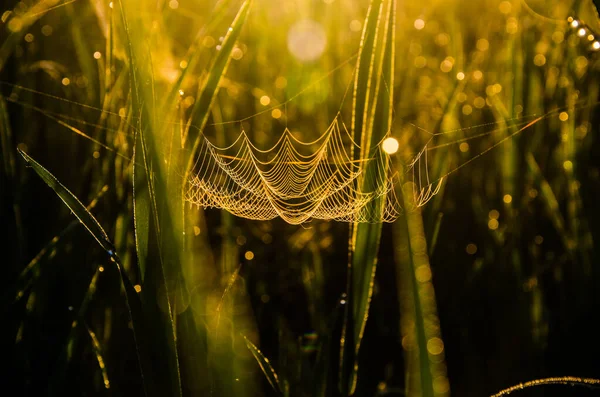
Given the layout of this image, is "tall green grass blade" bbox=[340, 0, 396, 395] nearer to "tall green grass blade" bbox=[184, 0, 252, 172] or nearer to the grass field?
the grass field

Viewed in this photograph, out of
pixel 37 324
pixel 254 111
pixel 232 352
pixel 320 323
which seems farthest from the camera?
pixel 254 111

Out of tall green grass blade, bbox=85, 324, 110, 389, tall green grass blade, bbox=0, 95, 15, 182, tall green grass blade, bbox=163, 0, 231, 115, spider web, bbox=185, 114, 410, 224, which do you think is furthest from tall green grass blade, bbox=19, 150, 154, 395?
spider web, bbox=185, 114, 410, 224

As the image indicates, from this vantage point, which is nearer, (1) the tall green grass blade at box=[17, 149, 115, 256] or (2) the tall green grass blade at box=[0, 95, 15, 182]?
(1) the tall green grass blade at box=[17, 149, 115, 256]

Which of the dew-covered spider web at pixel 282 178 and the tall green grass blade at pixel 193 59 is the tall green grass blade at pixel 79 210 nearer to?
the tall green grass blade at pixel 193 59

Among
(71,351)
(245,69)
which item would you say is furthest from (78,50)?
(71,351)

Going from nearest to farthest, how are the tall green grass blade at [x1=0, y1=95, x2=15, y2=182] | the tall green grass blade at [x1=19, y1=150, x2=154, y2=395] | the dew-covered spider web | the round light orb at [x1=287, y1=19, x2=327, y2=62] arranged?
the tall green grass blade at [x1=19, y1=150, x2=154, y2=395]
the tall green grass blade at [x1=0, y1=95, x2=15, y2=182]
the dew-covered spider web
the round light orb at [x1=287, y1=19, x2=327, y2=62]

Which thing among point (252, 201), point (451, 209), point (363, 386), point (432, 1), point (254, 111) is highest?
point (432, 1)

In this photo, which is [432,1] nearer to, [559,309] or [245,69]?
[245,69]

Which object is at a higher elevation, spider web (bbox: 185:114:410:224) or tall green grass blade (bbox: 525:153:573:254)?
spider web (bbox: 185:114:410:224)

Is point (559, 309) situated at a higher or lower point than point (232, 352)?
lower
